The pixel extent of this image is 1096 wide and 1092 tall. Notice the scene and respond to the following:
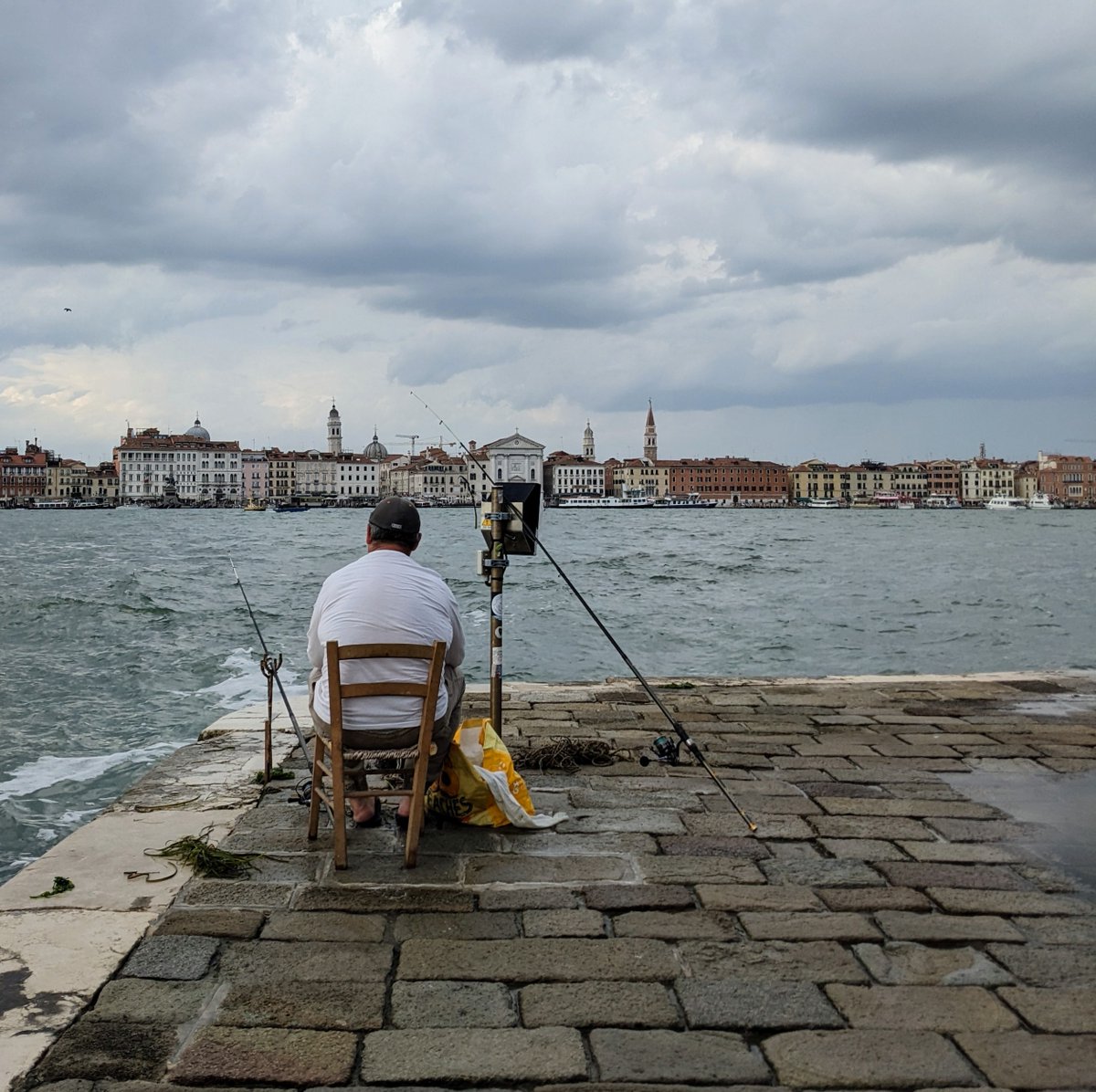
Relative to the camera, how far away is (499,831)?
4164 mm

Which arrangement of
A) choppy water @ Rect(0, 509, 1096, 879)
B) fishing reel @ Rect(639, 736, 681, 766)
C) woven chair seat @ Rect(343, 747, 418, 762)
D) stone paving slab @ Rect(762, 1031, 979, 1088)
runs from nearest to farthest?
stone paving slab @ Rect(762, 1031, 979, 1088) < woven chair seat @ Rect(343, 747, 418, 762) < fishing reel @ Rect(639, 736, 681, 766) < choppy water @ Rect(0, 509, 1096, 879)

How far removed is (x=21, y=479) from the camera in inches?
6142

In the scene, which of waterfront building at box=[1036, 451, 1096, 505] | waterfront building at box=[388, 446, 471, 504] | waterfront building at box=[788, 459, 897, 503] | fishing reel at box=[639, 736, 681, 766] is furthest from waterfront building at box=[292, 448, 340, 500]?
fishing reel at box=[639, 736, 681, 766]

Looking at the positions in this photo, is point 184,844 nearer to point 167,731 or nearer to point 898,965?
point 898,965

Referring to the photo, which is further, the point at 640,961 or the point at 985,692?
the point at 985,692

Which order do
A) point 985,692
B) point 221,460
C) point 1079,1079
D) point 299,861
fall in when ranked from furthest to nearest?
point 221,460 < point 985,692 < point 299,861 < point 1079,1079

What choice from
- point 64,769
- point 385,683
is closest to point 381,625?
point 385,683

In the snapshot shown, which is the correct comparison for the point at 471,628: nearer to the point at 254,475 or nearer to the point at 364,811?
the point at 364,811

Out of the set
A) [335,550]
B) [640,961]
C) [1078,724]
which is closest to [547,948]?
[640,961]

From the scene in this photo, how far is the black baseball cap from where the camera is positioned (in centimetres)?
425

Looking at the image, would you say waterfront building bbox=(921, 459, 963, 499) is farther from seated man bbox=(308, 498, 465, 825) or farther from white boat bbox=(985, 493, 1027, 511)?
seated man bbox=(308, 498, 465, 825)

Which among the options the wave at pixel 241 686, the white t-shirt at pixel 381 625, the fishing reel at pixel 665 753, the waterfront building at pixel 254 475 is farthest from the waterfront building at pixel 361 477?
the white t-shirt at pixel 381 625

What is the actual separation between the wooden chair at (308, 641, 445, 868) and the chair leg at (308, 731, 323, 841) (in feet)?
0.18

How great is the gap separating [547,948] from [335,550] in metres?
42.8
